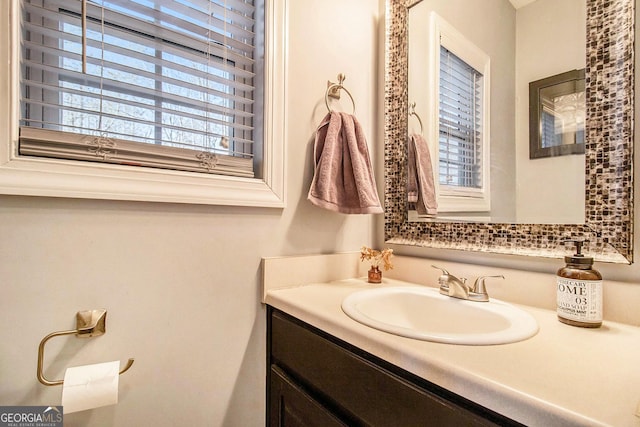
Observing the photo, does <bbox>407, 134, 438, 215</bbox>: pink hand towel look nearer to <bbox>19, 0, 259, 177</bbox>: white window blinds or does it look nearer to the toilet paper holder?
<bbox>19, 0, 259, 177</bbox>: white window blinds

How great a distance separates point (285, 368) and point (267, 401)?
191 millimetres

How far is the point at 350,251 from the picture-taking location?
1.18 meters

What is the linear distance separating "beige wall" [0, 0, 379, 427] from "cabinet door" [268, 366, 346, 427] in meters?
0.07

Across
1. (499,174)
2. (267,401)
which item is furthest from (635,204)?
(267,401)

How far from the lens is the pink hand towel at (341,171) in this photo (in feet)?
3.28

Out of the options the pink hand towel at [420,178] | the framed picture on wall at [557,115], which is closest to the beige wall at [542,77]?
the framed picture on wall at [557,115]

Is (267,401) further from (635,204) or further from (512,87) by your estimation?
(512,87)

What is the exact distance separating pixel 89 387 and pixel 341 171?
2.88 ft

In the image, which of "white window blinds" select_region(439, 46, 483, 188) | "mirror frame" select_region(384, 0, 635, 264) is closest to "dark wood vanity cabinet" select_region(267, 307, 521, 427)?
"mirror frame" select_region(384, 0, 635, 264)

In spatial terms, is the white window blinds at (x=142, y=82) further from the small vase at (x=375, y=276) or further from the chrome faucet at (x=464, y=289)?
the chrome faucet at (x=464, y=289)

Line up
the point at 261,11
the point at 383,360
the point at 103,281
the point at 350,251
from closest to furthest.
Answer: the point at 383,360
the point at 103,281
the point at 261,11
the point at 350,251

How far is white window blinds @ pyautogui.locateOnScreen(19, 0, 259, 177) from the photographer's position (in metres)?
0.73

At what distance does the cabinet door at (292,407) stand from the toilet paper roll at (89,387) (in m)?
0.41

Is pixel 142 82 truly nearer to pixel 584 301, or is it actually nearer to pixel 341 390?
pixel 341 390
